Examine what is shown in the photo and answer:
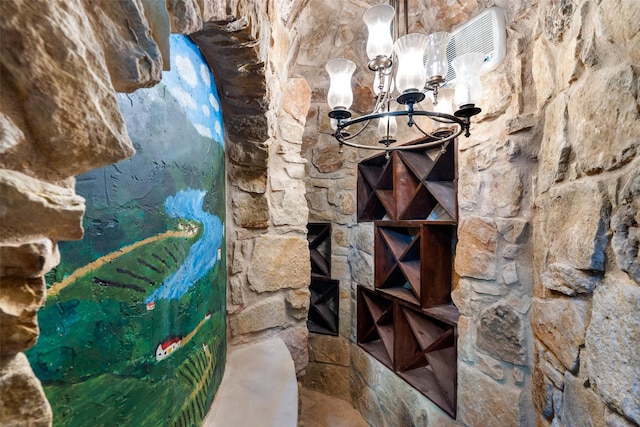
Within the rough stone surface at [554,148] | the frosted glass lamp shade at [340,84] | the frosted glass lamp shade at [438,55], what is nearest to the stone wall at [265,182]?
the frosted glass lamp shade at [340,84]

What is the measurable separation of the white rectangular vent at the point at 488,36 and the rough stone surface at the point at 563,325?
0.94 meters

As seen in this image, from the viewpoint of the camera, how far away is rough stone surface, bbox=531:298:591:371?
2.47ft

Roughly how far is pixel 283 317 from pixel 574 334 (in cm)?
105

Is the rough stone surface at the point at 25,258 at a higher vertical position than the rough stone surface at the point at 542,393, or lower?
higher

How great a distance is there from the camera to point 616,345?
0.63m

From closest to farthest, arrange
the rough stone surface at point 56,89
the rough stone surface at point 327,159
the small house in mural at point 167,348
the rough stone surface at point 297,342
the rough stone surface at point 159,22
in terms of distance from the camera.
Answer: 1. the rough stone surface at point 56,89
2. the rough stone surface at point 159,22
3. the small house in mural at point 167,348
4. the rough stone surface at point 297,342
5. the rough stone surface at point 327,159

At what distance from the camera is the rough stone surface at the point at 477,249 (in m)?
1.19

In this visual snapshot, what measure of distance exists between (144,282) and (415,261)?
164cm

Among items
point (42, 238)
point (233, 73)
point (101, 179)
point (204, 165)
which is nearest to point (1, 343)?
point (42, 238)

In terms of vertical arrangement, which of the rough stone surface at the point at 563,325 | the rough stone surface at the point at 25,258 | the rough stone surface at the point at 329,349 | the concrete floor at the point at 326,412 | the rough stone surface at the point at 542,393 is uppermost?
the rough stone surface at the point at 25,258

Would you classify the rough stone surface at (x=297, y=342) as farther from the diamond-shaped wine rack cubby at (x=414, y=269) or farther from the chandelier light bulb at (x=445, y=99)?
the chandelier light bulb at (x=445, y=99)

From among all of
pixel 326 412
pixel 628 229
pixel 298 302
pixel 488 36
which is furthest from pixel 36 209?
pixel 326 412

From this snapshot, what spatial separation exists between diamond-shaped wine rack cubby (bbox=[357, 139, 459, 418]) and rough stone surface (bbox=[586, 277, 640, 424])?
2.57 ft

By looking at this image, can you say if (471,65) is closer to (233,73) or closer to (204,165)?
(233,73)
